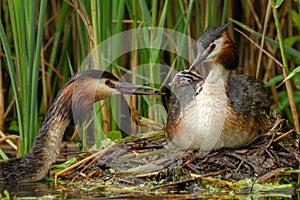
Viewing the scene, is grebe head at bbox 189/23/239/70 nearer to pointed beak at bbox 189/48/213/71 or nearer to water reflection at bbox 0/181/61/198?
pointed beak at bbox 189/48/213/71

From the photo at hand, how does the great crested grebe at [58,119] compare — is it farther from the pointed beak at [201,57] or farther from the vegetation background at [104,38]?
the pointed beak at [201,57]

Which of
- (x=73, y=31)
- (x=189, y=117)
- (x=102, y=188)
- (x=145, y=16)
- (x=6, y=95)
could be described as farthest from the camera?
(x=6, y=95)

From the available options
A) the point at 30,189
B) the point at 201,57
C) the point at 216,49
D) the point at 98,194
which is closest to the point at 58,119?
the point at 30,189

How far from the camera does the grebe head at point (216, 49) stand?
6727 mm

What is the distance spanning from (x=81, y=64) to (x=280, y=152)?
2.16 metres

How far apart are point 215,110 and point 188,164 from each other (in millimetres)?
531

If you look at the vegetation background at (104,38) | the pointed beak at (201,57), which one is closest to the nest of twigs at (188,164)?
the vegetation background at (104,38)

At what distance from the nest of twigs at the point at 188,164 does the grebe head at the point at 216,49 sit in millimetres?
759

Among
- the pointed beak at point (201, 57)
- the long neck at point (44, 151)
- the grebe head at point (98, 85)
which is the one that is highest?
the pointed beak at point (201, 57)

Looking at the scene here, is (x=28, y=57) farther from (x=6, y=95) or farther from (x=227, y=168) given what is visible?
(x=6, y=95)

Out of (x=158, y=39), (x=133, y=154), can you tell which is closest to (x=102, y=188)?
(x=133, y=154)

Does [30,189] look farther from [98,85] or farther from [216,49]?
[216,49]

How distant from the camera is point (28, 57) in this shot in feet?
22.0

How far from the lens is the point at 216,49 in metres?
6.81
